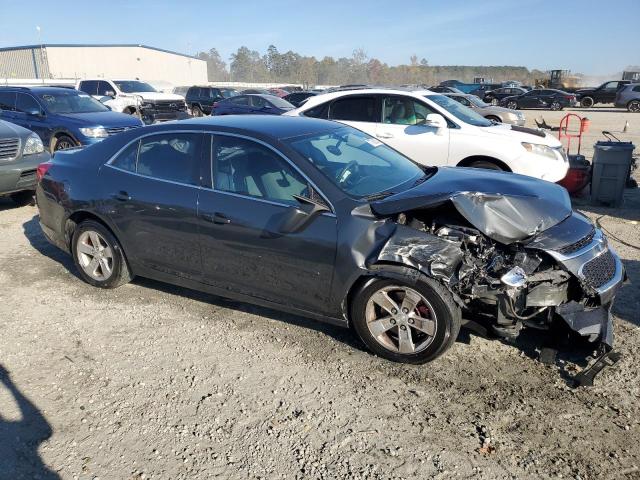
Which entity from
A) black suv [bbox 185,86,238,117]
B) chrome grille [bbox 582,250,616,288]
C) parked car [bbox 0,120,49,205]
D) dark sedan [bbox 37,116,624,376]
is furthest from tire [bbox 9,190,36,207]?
black suv [bbox 185,86,238,117]

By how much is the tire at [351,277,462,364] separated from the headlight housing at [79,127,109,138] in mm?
8697

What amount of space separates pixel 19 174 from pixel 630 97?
32.5m

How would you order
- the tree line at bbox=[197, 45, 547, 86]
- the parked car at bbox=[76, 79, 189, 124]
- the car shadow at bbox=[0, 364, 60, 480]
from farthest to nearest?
the tree line at bbox=[197, 45, 547, 86] → the parked car at bbox=[76, 79, 189, 124] → the car shadow at bbox=[0, 364, 60, 480]

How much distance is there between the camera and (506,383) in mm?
3352

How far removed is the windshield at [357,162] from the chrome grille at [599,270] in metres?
1.45

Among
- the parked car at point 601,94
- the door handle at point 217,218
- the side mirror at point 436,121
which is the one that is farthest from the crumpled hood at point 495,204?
the parked car at point 601,94

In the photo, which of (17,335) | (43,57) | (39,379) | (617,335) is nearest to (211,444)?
(39,379)

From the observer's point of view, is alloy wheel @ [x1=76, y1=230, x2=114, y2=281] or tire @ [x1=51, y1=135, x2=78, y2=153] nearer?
alloy wheel @ [x1=76, y1=230, x2=114, y2=281]

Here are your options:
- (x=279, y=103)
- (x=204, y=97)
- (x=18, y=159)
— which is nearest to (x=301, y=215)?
(x=18, y=159)

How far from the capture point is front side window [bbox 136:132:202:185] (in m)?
4.23

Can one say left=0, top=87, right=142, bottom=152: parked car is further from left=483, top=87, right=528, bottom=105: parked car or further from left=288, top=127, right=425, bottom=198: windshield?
left=483, top=87, right=528, bottom=105: parked car

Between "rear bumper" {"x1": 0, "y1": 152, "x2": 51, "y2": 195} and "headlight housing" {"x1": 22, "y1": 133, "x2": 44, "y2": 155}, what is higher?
"headlight housing" {"x1": 22, "y1": 133, "x2": 44, "y2": 155}

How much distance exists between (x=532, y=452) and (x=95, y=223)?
160 inches

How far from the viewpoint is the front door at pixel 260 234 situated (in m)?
3.64
